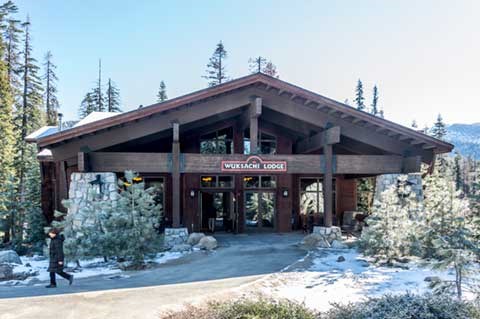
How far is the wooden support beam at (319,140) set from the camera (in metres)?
11.9

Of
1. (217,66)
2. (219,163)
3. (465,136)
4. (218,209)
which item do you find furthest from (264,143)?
(465,136)

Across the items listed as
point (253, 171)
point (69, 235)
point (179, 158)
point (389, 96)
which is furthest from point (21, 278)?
point (389, 96)

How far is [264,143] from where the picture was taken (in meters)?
15.6

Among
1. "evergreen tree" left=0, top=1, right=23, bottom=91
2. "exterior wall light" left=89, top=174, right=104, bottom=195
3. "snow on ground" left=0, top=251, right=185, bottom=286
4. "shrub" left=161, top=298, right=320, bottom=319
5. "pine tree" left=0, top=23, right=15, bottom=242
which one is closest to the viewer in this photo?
"shrub" left=161, top=298, right=320, bottom=319

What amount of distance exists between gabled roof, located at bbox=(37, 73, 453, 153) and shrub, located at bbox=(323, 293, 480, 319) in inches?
311

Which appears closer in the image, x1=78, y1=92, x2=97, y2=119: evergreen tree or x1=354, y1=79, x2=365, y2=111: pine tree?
x1=78, y1=92, x2=97, y2=119: evergreen tree

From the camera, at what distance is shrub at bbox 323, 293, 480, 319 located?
13.3 ft

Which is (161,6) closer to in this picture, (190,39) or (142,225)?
(190,39)

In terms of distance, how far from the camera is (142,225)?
9.23 meters

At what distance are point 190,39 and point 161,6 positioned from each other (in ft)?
17.2

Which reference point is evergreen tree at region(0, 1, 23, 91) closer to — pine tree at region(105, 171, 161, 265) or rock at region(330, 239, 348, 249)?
pine tree at region(105, 171, 161, 265)

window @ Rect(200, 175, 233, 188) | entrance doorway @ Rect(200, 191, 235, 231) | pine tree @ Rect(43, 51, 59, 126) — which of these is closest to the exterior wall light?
window @ Rect(200, 175, 233, 188)

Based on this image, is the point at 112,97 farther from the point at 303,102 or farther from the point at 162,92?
the point at 303,102

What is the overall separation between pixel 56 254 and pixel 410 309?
21.7 feet
